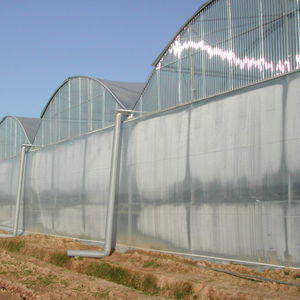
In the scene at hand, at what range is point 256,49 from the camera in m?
15.1

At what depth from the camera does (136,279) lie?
1509 cm

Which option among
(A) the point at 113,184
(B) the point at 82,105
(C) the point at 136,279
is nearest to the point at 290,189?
(C) the point at 136,279

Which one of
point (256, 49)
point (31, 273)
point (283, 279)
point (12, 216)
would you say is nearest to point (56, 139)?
point (12, 216)

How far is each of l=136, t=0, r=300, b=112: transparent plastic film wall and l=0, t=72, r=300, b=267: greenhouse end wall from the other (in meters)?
0.50

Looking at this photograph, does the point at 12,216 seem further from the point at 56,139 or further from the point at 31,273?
the point at 31,273

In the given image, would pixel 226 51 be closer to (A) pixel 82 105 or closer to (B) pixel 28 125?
(A) pixel 82 105

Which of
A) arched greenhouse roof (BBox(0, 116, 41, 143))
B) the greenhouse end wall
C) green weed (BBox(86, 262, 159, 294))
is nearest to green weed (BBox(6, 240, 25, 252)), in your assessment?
the greenhouse end wall

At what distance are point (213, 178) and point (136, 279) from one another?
3787mm

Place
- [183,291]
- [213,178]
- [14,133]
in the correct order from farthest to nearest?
[14,133] < [213,178] < [183,291]

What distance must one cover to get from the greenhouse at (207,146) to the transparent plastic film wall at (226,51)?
37mm

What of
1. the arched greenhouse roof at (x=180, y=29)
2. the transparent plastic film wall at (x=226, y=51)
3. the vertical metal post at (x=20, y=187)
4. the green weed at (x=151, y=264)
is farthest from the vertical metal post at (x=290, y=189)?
the vertical metal post at (x=20, y=187)

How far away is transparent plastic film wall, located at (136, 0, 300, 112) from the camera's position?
1413 cm

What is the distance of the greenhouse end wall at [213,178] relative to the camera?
13531 millimetres

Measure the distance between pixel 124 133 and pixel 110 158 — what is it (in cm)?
171
